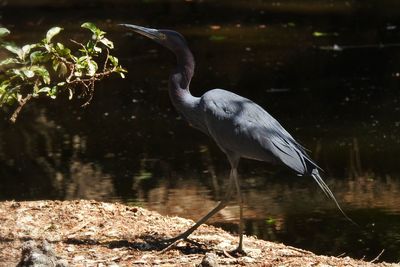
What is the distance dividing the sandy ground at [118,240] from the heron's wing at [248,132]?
562 mm

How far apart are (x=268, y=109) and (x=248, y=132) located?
4.45 metres

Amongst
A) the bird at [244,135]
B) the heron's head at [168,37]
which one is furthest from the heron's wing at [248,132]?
the heron's head at [168,37]

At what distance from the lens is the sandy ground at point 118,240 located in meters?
5.29

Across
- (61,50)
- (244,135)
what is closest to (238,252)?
(244,135)

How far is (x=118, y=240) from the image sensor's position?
18.6 feet

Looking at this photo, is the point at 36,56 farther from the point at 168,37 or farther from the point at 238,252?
the point at 238,252

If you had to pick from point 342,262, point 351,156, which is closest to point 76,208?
point 342,262

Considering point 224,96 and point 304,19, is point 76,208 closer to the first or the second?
point 224,96

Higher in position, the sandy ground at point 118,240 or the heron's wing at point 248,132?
the heron's wing at point 248,132

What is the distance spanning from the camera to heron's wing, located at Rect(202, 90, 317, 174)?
18.0 feet

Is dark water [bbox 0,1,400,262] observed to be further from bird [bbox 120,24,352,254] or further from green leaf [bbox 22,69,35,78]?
green leaf [bbox 22,69,35,78]

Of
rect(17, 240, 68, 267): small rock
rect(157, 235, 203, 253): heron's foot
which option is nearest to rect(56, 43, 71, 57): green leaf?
rect(157, 235, 203, 253): heron's foot

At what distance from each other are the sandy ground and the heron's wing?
0.56m

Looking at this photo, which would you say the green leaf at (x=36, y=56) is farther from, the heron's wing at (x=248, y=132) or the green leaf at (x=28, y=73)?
the heron's wing at (x=248, y=132)
